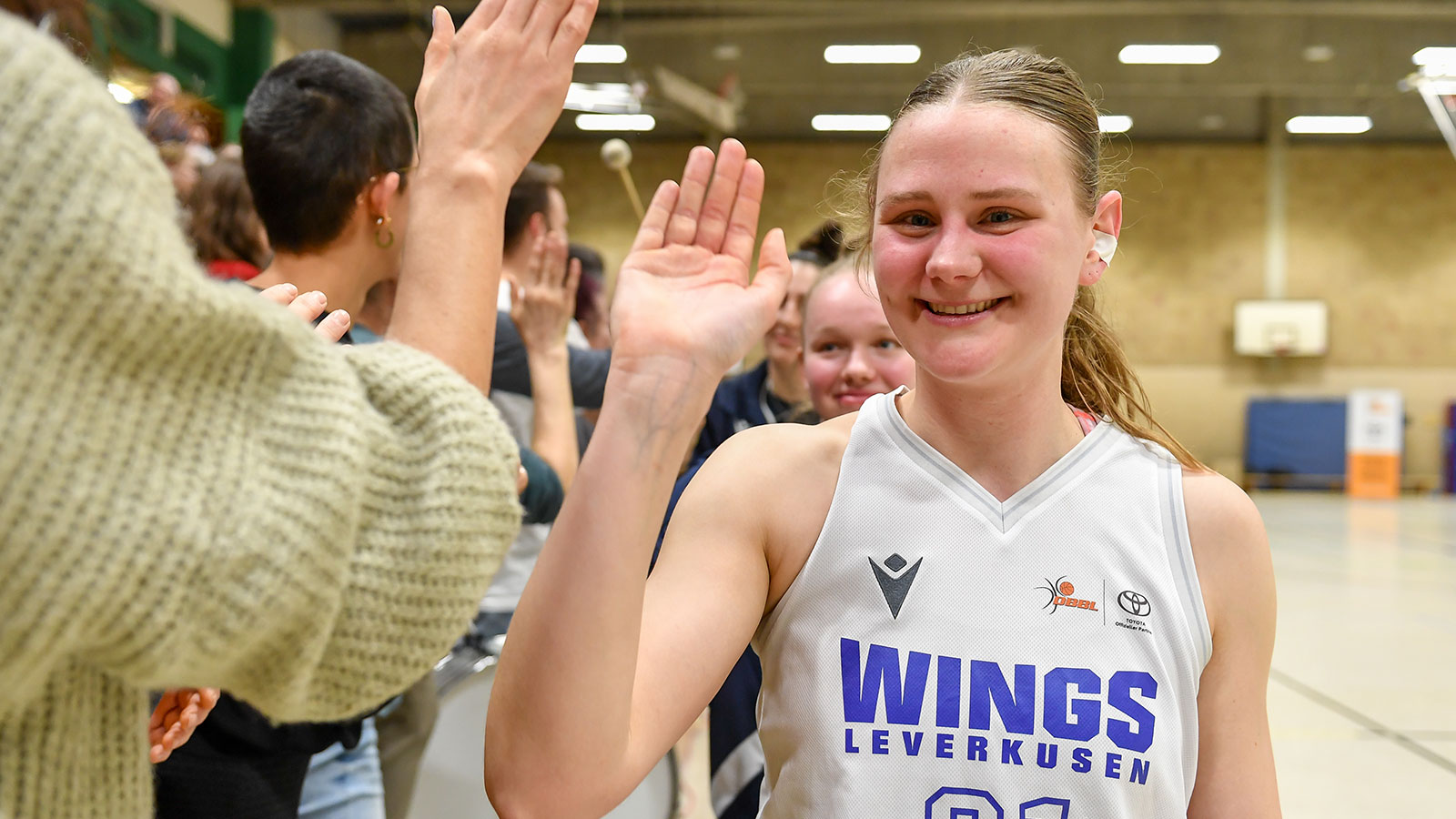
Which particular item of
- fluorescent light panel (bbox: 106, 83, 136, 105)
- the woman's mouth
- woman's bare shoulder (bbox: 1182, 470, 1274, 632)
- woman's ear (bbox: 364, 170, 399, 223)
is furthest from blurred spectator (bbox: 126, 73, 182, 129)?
woman's bare shoulder (bbox: 1182, 470, 1274, 632)

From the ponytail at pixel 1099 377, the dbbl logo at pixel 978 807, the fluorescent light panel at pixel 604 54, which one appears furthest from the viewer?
the fluorescent light panel at pixel 604 54

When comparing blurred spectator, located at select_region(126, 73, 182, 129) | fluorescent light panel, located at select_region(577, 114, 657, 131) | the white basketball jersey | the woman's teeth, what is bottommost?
the white basketball jersey

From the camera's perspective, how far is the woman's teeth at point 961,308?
133 centimetres

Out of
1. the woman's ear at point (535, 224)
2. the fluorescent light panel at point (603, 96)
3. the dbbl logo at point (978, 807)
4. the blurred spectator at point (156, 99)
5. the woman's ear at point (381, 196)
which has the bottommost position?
the dbbl logo at point (978, 807)

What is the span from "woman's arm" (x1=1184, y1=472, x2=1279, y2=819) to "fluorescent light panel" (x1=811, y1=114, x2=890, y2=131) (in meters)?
14.7

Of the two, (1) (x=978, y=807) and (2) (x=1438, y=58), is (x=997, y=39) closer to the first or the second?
(2) (x=1438, y=58)

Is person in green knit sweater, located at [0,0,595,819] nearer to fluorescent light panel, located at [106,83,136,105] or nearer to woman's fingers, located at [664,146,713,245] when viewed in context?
fluorescent light panel, located at [106,83,136,105]

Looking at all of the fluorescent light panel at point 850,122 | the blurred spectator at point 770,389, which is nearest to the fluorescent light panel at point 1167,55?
the fluorescent light panel at point 850,122

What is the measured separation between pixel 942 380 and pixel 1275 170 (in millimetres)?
16456

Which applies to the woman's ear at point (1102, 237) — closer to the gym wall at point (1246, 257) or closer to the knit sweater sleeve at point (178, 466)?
the knit sweater sleeve at point (178, 466)

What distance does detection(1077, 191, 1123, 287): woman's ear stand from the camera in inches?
58.7

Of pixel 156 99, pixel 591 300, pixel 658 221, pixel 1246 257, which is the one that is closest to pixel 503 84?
pixel 658 221

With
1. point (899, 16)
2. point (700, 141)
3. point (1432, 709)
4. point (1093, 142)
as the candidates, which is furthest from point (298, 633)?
point (700, 141)

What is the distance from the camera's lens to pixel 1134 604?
1319mm
